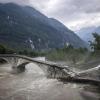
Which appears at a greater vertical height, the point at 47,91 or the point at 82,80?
the point at 82,80

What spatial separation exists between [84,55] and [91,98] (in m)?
64.3

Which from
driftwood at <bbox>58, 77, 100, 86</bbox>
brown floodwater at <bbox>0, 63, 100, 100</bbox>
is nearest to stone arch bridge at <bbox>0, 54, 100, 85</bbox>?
driftwood at <bbox>58, 77, 100, 86</bbox>

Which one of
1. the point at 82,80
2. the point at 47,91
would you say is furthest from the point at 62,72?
the point at 47,91

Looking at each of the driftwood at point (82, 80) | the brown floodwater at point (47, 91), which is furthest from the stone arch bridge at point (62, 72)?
the brown floodwater at point (47, 91)

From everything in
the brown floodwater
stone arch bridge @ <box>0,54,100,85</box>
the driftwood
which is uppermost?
stone arch bridge @ <box>0,54,100,85</box>

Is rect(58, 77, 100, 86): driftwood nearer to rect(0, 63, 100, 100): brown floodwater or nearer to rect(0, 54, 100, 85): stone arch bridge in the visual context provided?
rect(0, 54, 100, 85): stone arch bridge

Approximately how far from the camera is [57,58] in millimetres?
122875

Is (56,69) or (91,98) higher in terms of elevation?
(56,69)

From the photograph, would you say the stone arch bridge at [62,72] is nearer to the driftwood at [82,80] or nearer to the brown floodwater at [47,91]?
the driftwood at [82,80]

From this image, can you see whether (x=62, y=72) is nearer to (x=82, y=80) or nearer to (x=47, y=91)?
(x=82, y=80)

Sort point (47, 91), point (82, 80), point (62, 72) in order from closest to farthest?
point (47, 91)
point (82, 80)
point (62, 72)

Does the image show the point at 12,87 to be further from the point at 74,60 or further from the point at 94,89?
the point at 74,60

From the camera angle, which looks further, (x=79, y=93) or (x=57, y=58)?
(x=57, y=58)

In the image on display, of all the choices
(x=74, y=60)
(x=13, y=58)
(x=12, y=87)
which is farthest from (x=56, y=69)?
(x=74, y=60)
